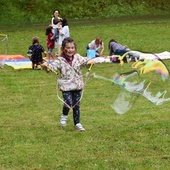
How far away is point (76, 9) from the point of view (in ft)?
125

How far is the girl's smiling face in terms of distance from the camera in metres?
8.16

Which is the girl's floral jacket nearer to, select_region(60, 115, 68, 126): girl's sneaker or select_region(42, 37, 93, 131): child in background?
select_region(42, 37, 93, 131): child in background

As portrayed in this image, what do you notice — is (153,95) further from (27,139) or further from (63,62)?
(27,139)

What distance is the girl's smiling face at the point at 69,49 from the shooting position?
816cm

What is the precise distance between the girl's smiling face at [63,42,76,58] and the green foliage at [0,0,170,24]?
2734 cm

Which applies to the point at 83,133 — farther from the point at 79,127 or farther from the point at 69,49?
the point at 69,49

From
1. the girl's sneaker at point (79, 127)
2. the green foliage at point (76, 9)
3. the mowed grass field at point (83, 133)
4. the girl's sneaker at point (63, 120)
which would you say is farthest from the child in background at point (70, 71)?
the green foliage at point (76, 9)

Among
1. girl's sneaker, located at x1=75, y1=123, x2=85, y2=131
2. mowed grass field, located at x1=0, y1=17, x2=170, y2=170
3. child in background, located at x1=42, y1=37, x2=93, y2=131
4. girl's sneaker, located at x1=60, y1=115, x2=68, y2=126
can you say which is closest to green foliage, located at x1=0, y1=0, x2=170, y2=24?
mowed grass field, located at x1=0, y1=17, x2=170, y2=170

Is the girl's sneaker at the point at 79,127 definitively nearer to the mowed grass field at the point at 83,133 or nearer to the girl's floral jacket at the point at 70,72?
the mowed grass field at the point at 83,133

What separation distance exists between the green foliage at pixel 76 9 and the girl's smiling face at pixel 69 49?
27339 mm

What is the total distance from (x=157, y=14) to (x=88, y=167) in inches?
1297

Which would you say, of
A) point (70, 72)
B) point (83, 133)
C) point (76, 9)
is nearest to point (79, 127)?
point (83, 133)

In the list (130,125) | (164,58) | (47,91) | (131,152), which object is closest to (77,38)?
(164,58)

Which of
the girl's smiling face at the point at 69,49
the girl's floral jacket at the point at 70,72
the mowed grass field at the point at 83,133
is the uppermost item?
the girl's smiling face at the point at 69,49
